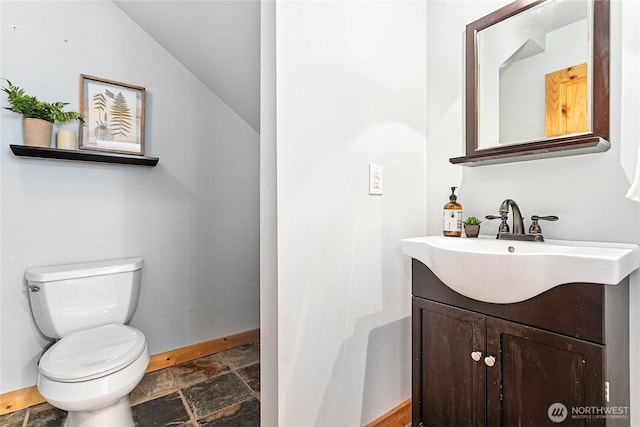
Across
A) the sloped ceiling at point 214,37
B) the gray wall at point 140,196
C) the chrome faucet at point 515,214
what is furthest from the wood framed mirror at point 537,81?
the gray wall at point 140,196

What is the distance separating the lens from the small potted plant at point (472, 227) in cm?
126

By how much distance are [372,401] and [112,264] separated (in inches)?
59.6

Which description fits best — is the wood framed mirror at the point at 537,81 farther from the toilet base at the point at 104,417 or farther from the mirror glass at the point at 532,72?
the toilet base at the point at 104,417

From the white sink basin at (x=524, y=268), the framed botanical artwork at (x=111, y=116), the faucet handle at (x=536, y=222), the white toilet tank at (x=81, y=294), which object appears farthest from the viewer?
the framed botanical artwork at (x=111, y=116)

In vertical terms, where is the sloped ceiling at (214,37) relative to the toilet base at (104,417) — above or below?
above

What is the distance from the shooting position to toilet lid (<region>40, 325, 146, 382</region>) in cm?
116

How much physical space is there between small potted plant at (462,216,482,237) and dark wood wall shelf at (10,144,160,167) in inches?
68.3

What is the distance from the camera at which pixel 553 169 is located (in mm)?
1132

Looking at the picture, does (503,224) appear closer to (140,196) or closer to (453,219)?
(453,219)

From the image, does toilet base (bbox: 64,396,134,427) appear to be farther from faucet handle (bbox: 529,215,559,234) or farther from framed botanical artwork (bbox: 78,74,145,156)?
faucet handle (bbox: 529,215,559,234)

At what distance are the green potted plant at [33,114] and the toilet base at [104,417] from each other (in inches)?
50.4

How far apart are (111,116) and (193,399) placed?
5.50 ft

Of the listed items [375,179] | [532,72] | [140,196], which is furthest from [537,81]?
[140,196]

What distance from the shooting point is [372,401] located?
1.29 m
